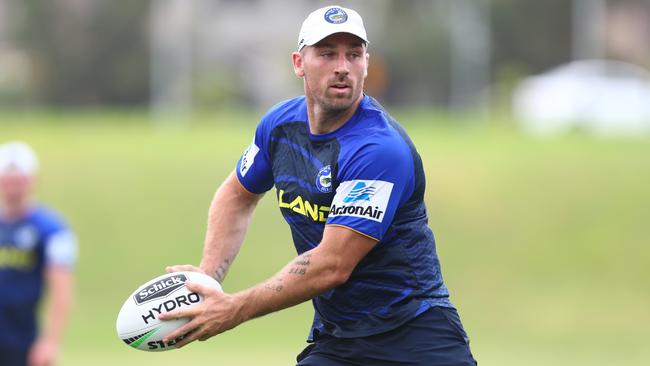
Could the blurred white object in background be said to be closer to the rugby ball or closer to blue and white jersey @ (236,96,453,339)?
blue and white jersey @ (236,96,453,339)

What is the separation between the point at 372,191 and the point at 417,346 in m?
0.85

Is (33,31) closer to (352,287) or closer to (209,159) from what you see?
(209,159)

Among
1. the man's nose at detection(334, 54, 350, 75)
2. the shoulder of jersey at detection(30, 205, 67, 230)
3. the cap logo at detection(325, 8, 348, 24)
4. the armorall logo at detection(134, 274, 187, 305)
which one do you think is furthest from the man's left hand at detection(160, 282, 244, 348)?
the shoulder of jersey at detection(30, 205, 67, 230)

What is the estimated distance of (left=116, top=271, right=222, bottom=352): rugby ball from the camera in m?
6.09

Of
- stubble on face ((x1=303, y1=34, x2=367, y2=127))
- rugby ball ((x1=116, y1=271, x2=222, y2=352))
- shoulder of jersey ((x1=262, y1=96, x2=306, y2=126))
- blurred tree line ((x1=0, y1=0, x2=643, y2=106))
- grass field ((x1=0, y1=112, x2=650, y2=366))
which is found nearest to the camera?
rugby ball ((x1=116, y1=271, x2=222, y2=352))

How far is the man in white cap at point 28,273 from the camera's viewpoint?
33.3 feet

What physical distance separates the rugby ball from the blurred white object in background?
2615cm

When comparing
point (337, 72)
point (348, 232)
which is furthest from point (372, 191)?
point (337, 72)

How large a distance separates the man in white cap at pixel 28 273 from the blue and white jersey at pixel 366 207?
13.4 ft

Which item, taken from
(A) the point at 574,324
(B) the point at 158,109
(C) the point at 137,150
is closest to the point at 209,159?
(C) the point at 137,150

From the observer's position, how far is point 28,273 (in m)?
10.4

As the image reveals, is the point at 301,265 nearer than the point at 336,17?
Yes

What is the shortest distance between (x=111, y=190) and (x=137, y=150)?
2371 mm

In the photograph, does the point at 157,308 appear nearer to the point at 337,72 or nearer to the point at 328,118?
the point at 328,118
